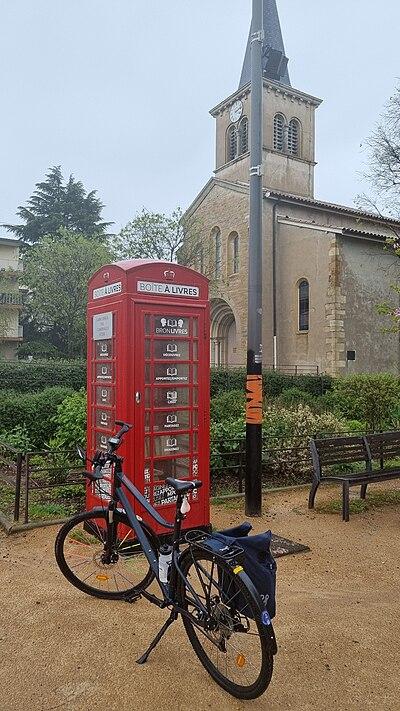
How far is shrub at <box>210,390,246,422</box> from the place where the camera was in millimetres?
10913

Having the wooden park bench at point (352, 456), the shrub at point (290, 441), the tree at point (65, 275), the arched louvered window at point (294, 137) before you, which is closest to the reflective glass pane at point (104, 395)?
the wooden park bench at point (352, 456)

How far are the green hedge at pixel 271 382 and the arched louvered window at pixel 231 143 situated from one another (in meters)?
18.6

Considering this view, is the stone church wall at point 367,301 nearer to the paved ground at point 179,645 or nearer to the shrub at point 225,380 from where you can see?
the shrub at point 225,380

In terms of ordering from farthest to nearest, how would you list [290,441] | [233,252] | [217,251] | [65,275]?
1. [217,251]
2. [233,252]
3. [65,275]
4. [290,441]

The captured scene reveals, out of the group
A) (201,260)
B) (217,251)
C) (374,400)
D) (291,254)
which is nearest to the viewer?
(374,400)

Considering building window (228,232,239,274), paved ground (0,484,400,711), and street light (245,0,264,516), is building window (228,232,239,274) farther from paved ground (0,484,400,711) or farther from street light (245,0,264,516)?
paved ground (0,484,400,711)

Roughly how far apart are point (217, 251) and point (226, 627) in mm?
26899

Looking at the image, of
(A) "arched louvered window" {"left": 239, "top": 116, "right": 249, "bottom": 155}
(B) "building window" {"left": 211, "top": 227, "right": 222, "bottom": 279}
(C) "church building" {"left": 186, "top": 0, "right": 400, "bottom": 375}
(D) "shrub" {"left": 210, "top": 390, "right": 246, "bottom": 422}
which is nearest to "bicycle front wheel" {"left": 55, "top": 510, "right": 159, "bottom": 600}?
(D) "shrub" {"left": 210, "top": 390, "right": 246, "bottom": 422}

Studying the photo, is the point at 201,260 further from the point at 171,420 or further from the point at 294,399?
the point at 171,420

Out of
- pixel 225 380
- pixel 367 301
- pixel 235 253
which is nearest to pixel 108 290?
pixel 225 380

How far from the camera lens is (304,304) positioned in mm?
24047

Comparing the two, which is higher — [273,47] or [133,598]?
[273,47]

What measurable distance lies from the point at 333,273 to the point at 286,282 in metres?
3.44

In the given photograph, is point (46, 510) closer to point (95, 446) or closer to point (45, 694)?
point (95, 446)
